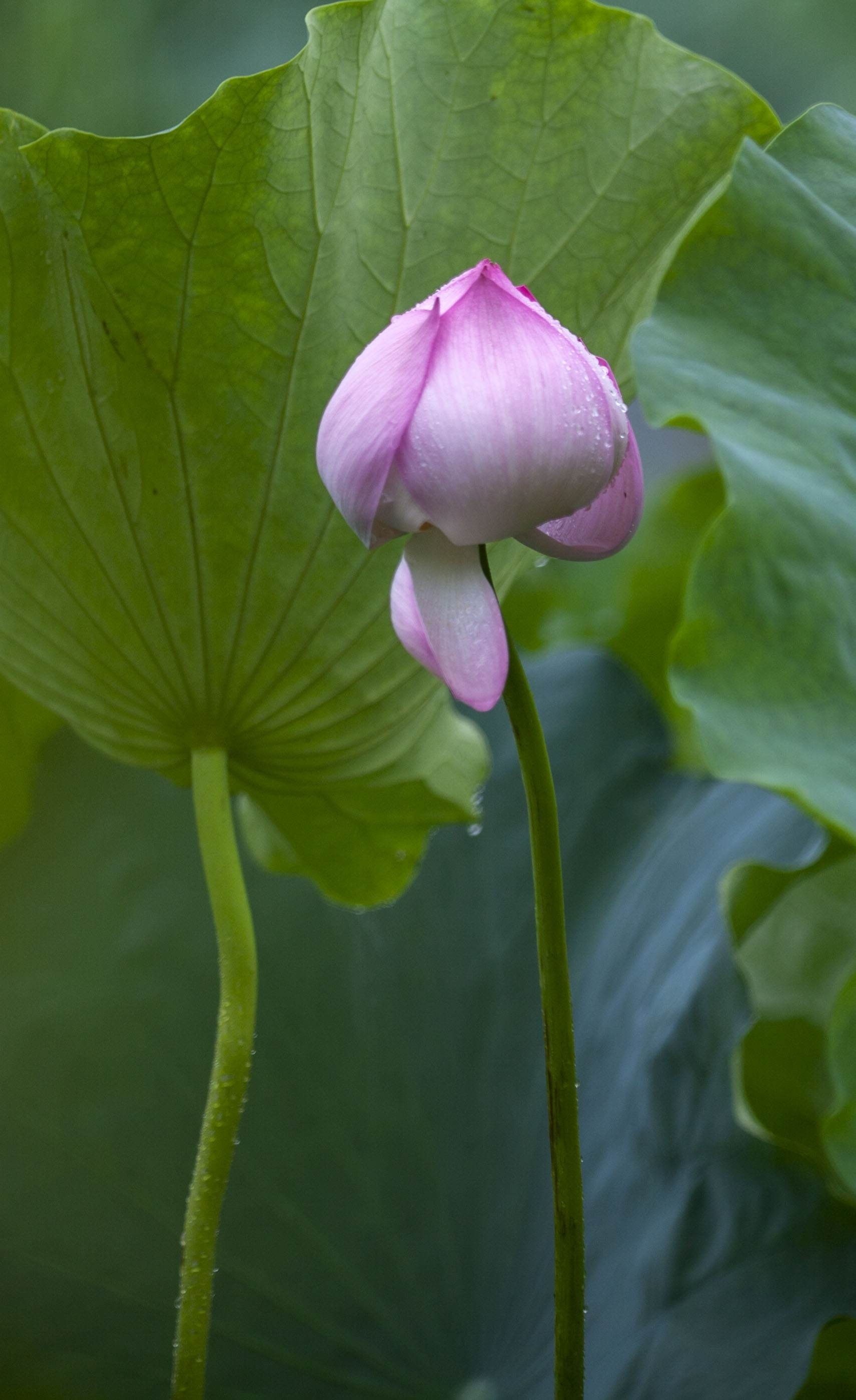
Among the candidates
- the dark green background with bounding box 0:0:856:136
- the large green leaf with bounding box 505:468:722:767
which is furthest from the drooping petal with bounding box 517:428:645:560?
the dark green background with bounding box 0:0:856:136

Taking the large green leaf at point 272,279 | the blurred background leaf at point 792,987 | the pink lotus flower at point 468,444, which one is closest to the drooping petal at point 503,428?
the pink lotus flower at point 468,444

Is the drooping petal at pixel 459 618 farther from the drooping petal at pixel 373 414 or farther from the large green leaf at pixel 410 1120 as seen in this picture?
the large green leaf at pixel 410 1120

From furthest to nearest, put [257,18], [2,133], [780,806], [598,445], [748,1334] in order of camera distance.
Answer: [257,18], [780,806], [748,1334], [2,133], [598,445]

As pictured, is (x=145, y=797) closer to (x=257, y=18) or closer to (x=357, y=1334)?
(x=357, y=1334)

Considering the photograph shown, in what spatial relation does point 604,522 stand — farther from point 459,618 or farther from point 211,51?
point 211,51

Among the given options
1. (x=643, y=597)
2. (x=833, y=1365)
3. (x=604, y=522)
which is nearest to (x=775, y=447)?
(x=604, y=522)

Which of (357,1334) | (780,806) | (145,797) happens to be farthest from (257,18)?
(357,1334)
